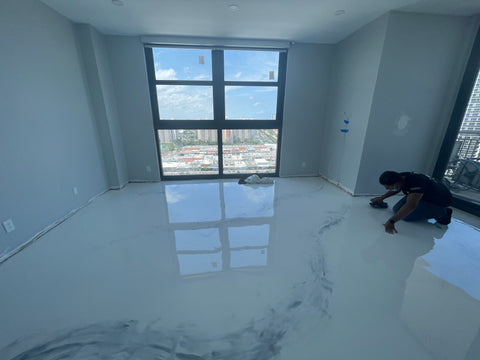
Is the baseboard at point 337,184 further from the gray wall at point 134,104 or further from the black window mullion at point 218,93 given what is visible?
the gray wall at point 134,104

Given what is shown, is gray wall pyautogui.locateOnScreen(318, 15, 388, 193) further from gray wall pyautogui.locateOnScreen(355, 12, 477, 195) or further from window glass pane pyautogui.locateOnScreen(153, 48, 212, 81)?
window glass pane pyautogui.locateOnScreen(153, 48, 212, 81)

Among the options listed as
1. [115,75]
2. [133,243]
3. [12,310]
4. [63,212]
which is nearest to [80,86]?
[115,75]

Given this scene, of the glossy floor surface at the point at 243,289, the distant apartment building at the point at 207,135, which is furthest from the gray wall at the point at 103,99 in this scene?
the distant apartment building at the point at 207,135

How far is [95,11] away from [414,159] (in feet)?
15.1

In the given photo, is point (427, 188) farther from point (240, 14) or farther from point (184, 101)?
point (184, 101)

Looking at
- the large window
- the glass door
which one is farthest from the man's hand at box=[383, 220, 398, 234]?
the large window

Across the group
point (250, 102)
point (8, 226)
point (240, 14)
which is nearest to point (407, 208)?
point (250, 102)

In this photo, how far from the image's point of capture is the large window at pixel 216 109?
3.29m

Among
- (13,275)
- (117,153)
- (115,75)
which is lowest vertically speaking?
(13,275)

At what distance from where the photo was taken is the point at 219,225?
7.31 feet

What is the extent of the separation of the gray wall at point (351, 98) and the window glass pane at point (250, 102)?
3.51 ft

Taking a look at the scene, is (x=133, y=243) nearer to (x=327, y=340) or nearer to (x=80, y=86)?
(x=327, y=340)

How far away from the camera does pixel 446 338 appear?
109cm

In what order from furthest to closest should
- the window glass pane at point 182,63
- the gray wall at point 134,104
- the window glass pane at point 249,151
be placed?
the window glass pane at point 249,151, the window glass pane at point 182,63, the gray wall at point 134,104
